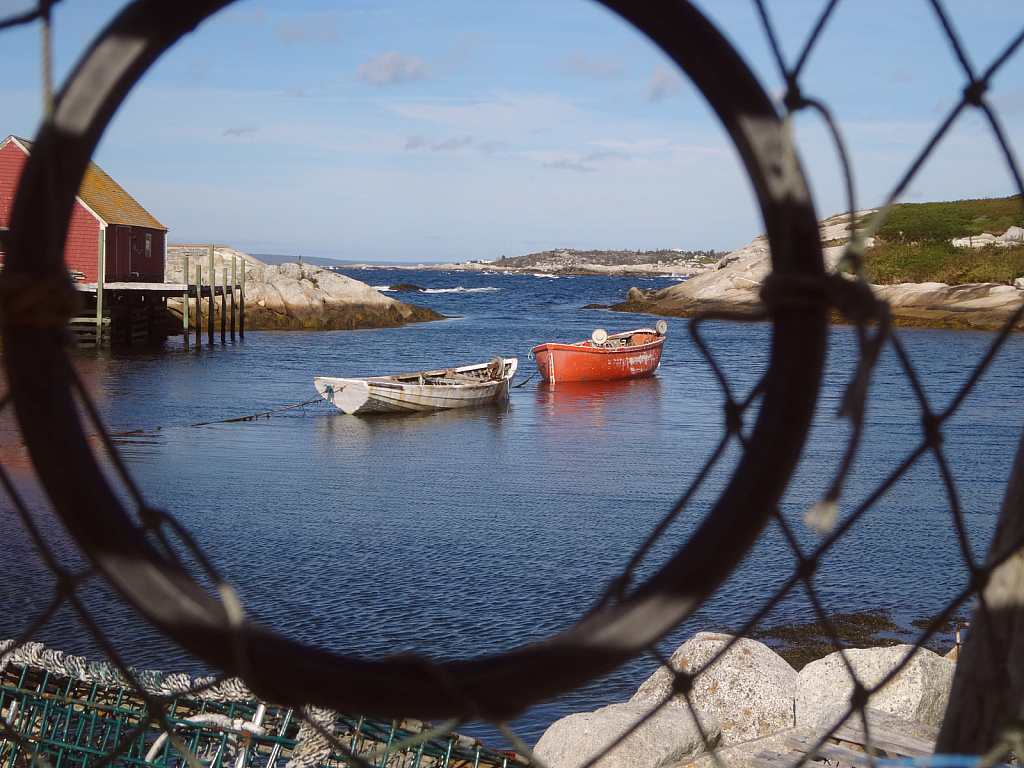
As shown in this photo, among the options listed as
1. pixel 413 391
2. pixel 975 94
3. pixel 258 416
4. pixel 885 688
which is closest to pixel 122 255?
pixel 258 416

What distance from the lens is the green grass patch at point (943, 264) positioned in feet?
197

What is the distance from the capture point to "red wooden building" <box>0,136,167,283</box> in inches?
1401

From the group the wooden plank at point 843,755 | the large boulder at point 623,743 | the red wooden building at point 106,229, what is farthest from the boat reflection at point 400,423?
the wooden plank at point 843,755

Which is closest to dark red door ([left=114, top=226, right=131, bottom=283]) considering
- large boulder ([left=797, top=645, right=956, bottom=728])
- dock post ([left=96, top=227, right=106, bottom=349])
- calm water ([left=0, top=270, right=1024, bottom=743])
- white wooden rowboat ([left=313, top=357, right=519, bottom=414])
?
dock post ([left=96, top=227, right=106, bottom=349])

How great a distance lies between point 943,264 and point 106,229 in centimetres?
5348

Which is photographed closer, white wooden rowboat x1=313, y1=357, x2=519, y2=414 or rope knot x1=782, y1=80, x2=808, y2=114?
rope knot x1=782, y1=80, x2=808, y2=114

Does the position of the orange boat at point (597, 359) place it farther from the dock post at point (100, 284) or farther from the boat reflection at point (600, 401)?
the dock post at point (100, 284)

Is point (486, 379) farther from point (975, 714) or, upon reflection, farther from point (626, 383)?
point (975, 714)

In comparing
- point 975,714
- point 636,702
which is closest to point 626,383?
point 636,702

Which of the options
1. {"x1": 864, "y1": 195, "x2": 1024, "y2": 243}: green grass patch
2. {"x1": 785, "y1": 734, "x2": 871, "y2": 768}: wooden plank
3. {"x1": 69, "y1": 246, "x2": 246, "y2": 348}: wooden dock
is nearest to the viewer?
{"x1": 785, "y1": 734, "x2": 871, "y2": 768}: wooden plank

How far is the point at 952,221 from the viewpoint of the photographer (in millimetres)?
72875

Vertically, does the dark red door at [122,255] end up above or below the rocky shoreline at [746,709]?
above

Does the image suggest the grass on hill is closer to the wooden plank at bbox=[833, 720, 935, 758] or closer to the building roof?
the building roof

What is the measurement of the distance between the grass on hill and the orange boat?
28406mm
